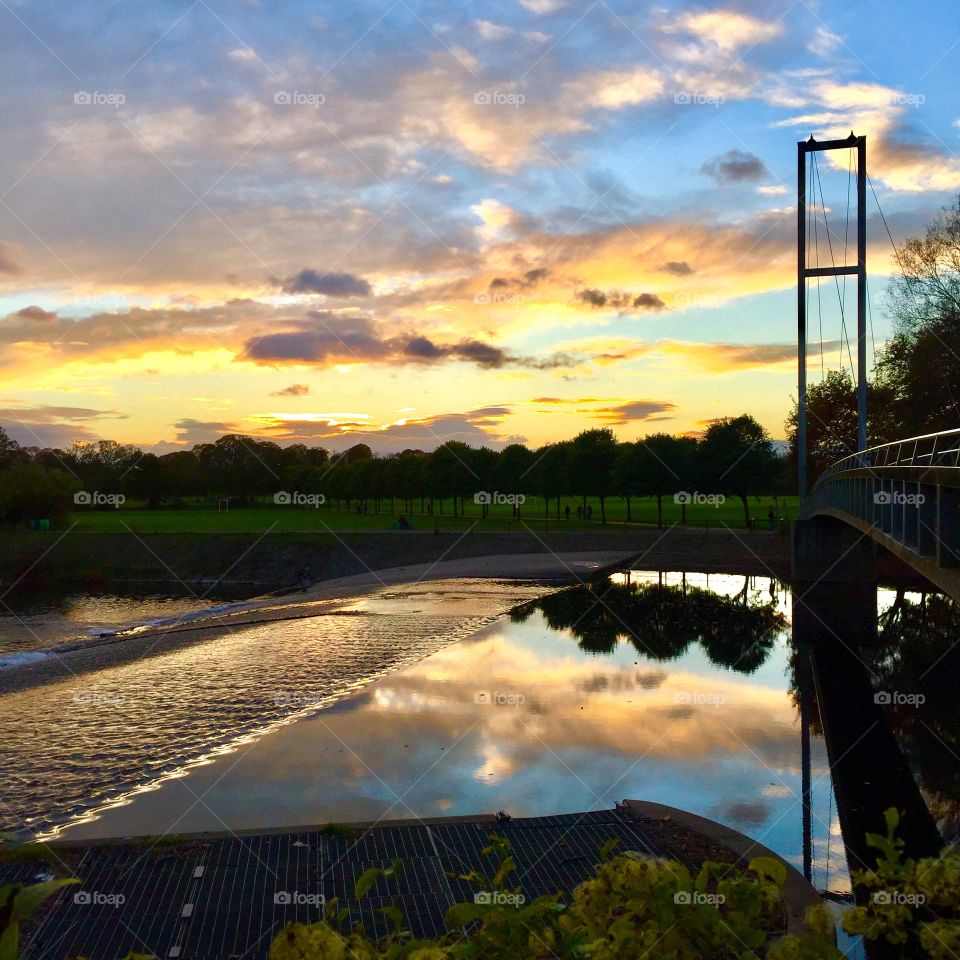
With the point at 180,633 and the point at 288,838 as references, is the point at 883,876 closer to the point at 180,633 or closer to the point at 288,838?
the point at 288,838

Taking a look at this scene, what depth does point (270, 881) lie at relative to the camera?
9023mm

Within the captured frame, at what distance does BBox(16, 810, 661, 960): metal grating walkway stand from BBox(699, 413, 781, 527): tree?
65.1 meters

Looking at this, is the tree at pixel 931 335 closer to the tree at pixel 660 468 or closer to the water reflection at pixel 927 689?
the water reflection at pixel 927 689

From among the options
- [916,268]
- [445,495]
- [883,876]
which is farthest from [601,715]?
[445,495]

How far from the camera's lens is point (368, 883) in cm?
276

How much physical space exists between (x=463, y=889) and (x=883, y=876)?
6.25m

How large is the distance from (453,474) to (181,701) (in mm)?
77130

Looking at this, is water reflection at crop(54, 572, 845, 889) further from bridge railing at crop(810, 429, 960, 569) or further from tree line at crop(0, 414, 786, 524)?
tree line at crop(0, 414, 786, 524)

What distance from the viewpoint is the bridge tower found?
1727 inches

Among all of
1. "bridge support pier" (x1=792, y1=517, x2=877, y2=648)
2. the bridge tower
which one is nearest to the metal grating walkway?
"bridge support pier" (x1=792, y1=517, x2=877, y2=648)

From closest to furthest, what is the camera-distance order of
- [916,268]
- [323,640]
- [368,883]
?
[368,883]
[323,640]
[916,268]

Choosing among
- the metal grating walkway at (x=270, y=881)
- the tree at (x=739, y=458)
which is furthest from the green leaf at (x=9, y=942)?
the tree at (x=739, y=458)

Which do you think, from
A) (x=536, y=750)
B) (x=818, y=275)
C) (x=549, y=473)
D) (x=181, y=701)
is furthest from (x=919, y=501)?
(x=549, y=473)

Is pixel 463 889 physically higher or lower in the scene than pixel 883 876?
lower
